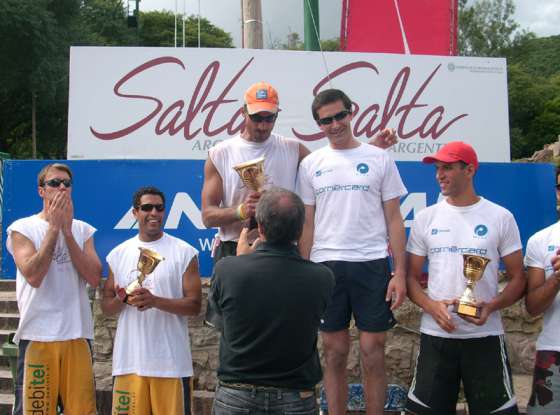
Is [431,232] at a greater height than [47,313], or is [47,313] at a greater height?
[431,232]

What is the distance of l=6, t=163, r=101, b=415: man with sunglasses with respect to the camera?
135 inches

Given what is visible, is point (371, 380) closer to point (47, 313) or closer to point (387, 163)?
point (387, 163)

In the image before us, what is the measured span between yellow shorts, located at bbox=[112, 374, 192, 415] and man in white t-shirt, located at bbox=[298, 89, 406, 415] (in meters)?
0.82

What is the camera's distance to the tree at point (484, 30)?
4097cm

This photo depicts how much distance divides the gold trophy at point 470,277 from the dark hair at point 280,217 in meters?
1.13

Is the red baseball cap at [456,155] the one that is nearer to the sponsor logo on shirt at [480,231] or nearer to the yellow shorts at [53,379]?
the sponsor logo on shirt at [480,231]

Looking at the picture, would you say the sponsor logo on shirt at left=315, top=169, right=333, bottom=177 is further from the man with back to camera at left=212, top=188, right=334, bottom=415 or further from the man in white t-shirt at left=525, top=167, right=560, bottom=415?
the man in white t-shirt at left=525, top=167, right=560, bottom=415

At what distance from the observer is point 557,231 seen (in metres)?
3.37

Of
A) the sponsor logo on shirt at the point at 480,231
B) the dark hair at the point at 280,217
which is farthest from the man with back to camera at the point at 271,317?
the sponsor logo on shirt at the point at 480,231

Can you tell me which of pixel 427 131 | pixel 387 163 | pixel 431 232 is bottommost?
pixel 431 232

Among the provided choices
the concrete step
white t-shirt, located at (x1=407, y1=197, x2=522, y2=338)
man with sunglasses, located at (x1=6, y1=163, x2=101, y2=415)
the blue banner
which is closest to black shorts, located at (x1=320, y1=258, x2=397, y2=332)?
white t-shirt, located at (x1=407, y1=197, x2=522, y2=338)

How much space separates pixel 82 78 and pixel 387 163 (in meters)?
3.63

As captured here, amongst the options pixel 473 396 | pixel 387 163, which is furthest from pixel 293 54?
pixel 473 396

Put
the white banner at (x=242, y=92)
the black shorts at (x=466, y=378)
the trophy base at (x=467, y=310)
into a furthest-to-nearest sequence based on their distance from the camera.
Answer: the white banner at (x=242, y=92) → the black shorts at (x=466, y=378) → the trophy base at (x=467, y=310)
